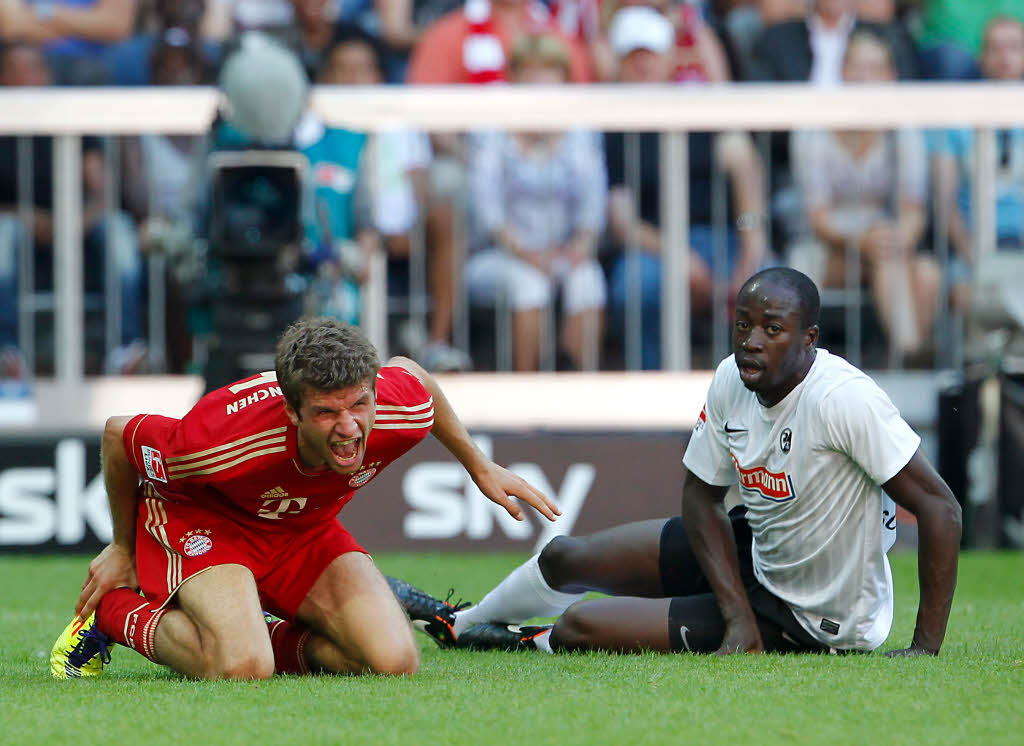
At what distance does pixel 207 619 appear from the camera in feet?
15.7

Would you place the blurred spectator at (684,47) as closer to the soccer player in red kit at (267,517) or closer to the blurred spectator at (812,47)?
the blurred spectator at (812,47)

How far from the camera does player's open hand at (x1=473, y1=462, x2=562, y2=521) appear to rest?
5.01m

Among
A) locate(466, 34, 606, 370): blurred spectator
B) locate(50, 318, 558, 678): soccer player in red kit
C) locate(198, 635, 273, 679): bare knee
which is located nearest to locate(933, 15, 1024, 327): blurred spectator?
locate(466, 34, 606, 370): blurred spectator

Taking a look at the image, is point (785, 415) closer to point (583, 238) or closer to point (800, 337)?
point (800, 337)

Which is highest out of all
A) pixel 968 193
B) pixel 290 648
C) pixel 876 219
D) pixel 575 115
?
pixel 575 115

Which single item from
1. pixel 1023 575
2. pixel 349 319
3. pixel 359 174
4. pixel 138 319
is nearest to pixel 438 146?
pixel 359 174

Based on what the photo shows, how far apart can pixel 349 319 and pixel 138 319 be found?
1.46m

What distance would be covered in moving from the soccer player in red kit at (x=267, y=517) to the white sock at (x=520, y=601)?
1.68 feet

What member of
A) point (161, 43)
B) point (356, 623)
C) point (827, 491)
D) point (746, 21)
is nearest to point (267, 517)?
point (356, 623)

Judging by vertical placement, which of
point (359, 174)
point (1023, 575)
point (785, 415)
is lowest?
point (1023, 575)

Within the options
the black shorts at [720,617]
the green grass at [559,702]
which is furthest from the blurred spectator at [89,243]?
the black shorts at [720,617]

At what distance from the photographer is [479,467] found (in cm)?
516

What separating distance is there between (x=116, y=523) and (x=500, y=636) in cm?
137

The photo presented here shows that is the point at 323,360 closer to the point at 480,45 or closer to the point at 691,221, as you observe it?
the point at 691,221
